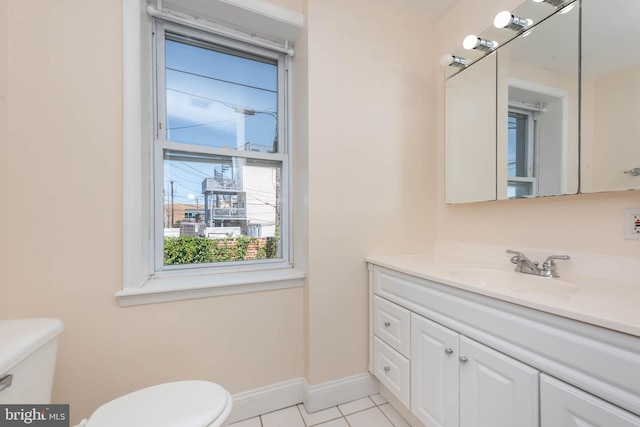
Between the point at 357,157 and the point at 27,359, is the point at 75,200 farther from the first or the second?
the point at 357,157

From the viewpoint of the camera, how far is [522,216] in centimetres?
132

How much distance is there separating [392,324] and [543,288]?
671 millimetres

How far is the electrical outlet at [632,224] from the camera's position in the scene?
96 cm

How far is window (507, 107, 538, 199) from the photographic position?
4.13 feet

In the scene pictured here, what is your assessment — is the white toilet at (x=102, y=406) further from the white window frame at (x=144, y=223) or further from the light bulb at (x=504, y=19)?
the light bulb at (x=504, y=19)

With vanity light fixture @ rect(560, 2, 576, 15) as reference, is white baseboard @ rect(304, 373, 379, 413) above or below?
below

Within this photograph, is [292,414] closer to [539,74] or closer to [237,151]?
[237,151]

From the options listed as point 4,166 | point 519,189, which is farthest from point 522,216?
Result: point 4,166

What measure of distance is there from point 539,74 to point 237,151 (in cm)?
162

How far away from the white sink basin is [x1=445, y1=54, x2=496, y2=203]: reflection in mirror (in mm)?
421

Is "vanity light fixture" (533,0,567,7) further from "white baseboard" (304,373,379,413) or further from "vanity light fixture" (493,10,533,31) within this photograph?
"white baseboard" (304,373,379,413)

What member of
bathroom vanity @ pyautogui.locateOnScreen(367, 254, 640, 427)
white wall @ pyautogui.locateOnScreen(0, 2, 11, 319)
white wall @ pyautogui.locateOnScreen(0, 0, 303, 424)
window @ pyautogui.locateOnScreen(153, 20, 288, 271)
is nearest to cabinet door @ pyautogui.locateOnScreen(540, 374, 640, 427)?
bathroom vanity @ pyautogui.locateOnScreen(367, 254, 640, 427)

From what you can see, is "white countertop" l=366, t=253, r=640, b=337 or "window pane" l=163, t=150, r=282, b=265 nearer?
"white countertop" l=366, t=253, r=640, b=337

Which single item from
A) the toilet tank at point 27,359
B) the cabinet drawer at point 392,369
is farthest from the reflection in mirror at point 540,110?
the toilet tank at point 27,359
